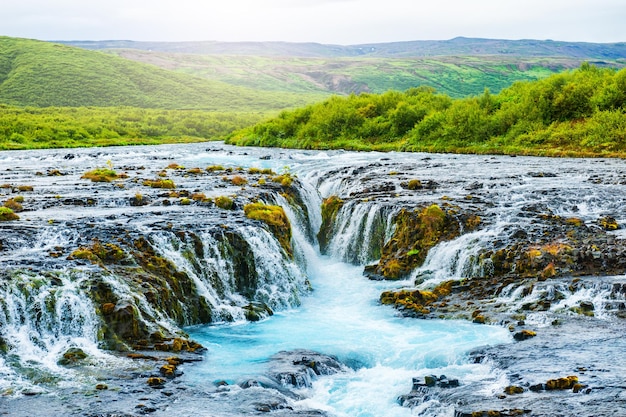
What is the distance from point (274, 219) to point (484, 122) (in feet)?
149

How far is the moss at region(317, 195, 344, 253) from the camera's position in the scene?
3600 cm

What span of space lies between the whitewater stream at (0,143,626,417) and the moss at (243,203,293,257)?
105 centimetres

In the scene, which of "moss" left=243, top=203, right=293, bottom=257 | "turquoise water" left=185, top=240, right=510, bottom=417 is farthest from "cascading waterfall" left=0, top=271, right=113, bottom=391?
"moss" left=243, top=203, right=293, bottom=257

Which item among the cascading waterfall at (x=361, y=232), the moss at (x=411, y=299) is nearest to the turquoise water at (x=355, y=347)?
the moss at (x=411, y=299)

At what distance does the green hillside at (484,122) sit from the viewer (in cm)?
6053

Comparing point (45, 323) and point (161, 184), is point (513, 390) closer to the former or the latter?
point (45, 323)

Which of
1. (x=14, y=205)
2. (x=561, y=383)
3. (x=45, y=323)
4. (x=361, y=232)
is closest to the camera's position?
(x=561, y=383)

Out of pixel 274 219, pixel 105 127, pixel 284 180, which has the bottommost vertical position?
pixel 105 127

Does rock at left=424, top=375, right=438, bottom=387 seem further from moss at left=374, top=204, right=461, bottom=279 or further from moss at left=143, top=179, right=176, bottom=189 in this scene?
moss at left=143, top=179, right=176, bottom=189

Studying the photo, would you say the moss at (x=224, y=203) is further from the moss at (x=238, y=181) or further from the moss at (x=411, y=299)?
the moss at (x=411, y=299)

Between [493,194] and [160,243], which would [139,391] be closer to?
[160,243]

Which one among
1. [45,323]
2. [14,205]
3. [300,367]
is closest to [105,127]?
[14,205]

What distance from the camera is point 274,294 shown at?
26.4 m

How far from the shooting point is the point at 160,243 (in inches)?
995
